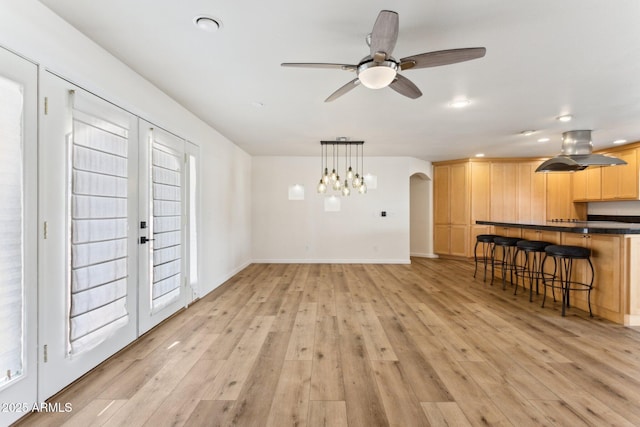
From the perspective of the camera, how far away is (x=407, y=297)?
161 inches

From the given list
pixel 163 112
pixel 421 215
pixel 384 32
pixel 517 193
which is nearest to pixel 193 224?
pixel 163 112

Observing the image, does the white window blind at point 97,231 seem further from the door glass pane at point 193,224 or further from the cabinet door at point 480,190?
the cabinet door at point 480,190

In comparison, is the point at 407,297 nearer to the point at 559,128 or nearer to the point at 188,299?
the point at 188,299

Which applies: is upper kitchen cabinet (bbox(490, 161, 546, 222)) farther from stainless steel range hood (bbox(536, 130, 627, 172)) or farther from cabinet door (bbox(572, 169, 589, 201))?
stainless steel range hood (bbox(536, 130, 627, 172))

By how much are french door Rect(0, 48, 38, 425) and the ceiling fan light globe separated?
83.9 inches

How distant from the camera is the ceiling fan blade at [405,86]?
2.14 meters

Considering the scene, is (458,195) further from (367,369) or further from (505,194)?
(367,369)

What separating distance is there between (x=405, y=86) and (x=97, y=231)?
2.76m

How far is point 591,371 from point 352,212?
5.01 metres

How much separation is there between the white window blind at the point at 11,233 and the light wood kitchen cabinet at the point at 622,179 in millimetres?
8720

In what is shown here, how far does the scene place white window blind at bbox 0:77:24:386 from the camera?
157 centimetres

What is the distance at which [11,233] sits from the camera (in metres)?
1.62

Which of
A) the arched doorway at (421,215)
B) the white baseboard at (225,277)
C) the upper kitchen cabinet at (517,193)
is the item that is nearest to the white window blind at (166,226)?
the white baseboard at (225,277)

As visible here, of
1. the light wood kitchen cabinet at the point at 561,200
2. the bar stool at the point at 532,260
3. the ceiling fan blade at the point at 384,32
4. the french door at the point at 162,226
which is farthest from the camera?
the light wood kitchen cabinet at the point at 561,200
